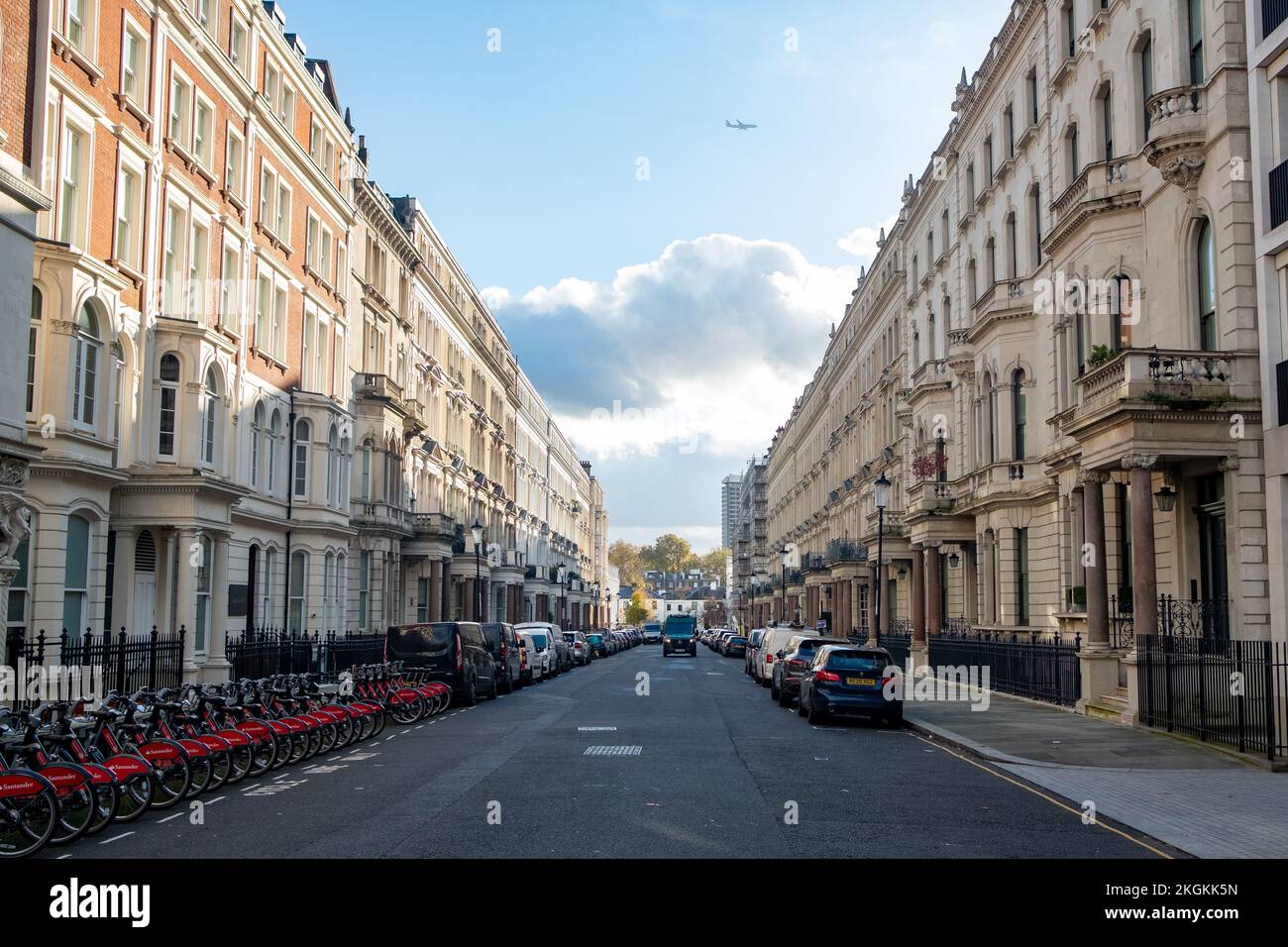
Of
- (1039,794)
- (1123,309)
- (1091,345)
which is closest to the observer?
(1039,794)

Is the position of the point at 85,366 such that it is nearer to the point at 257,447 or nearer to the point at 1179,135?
the point at 257,447

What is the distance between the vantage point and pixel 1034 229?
30.9m

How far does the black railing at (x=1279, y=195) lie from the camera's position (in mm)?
18703

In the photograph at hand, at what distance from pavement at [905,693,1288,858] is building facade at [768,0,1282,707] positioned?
229cm

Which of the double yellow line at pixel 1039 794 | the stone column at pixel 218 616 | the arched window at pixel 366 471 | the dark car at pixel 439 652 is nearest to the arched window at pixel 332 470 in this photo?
the arched window at pixel 366 471

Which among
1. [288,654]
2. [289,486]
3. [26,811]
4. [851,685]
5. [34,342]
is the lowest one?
[26,811]

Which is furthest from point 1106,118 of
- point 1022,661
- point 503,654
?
point 503,654

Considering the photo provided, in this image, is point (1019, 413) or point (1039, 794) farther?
point (1019, 413)

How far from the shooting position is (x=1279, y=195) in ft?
62.0

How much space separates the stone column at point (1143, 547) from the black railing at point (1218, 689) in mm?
365

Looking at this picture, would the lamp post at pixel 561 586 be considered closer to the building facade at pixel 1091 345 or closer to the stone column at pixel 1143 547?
the building facade at pixel 1091 345

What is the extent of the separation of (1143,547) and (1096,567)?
2259 millimetres

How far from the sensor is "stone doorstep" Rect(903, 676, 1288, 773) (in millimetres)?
15875

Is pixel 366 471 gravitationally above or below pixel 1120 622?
above
